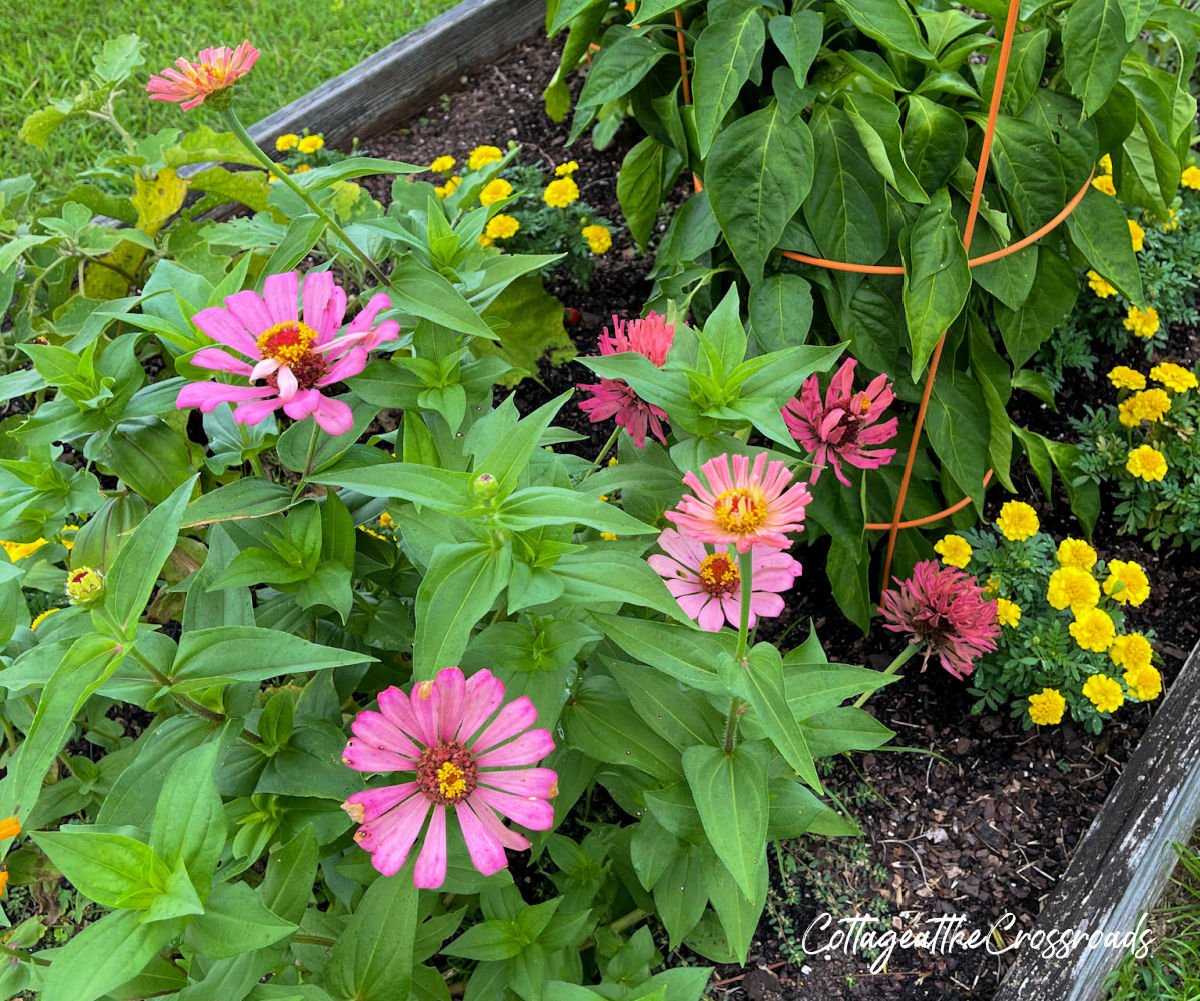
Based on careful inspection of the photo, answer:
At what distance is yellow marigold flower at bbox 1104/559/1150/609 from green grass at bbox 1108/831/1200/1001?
0.41 metres

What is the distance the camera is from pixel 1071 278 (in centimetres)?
164

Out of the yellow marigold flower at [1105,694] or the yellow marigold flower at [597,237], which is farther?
the yellow marigold flower at [597,237]

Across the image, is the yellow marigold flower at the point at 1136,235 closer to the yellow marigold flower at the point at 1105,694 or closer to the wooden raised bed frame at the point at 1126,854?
the wooden raised bed frame at the point at 1126,854

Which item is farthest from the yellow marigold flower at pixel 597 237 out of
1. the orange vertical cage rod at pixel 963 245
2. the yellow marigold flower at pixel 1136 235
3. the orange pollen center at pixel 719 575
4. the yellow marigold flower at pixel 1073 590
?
the orange pollen center at pixel 719 575

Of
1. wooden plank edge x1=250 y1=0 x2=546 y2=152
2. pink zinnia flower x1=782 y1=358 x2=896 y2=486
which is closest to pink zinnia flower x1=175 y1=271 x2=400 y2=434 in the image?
pink zinnia flower x1=782 y1=358 x2=896 y2=486

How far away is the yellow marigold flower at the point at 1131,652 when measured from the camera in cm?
165

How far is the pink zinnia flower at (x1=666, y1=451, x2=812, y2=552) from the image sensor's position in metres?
0.84

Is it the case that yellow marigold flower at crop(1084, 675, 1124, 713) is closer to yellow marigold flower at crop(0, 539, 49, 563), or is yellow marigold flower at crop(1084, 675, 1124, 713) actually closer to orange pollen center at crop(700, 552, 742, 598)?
orange pollen center at crop(700, 552, 742, 598)

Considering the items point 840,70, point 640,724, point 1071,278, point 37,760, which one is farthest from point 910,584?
point 37,760

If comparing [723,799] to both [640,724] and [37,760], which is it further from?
[37,760]

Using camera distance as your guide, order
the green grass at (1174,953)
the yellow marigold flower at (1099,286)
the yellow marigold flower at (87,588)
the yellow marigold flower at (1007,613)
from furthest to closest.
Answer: the yellow marigold flower at (1099,286) → the yellow marigold flower at (1007,613) → the green grass at (1174,953) → the yellow marigold flower at (87,588)

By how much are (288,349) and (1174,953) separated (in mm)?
1647

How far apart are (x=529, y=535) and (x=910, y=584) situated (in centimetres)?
89

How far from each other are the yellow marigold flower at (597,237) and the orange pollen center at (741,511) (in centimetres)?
151
